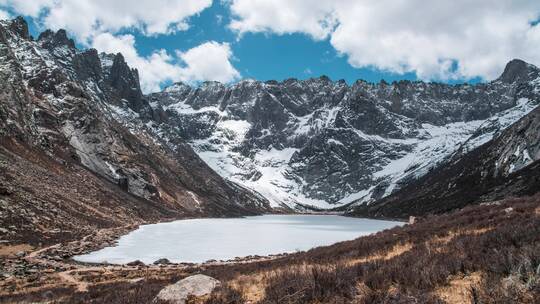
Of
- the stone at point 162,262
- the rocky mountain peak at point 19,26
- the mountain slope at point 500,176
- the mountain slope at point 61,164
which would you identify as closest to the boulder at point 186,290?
the stone at point 162,262

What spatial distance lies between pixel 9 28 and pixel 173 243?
136 m

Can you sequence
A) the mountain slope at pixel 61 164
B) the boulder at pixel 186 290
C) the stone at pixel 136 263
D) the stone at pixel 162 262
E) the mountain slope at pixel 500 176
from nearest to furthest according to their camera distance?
the boulder at pixel 186 290
the stone at pixel 136 263
the stone at pixel 162 262
the mountain slope at pixel 61 164
the mountain slope at pixel 500 176

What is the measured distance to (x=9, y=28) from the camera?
149m

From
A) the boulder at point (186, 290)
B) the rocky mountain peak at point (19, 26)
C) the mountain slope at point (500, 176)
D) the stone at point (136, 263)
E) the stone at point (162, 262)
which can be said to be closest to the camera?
the boulder at point (186, 290)

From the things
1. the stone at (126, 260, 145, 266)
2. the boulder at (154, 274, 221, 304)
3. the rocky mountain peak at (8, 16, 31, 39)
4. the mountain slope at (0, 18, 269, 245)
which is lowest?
the stone at (126, 260, 145, 266)

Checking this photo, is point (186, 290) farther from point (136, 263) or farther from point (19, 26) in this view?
point (19, 26)

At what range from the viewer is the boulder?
13.5 meters

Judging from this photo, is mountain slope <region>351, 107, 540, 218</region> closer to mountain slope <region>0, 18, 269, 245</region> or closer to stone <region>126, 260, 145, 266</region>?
stone <region>126, 260, 145, 266</region>

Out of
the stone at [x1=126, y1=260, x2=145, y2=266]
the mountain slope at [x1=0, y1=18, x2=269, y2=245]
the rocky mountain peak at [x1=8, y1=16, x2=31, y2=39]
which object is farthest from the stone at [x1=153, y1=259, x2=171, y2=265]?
the rocky mountain peak at [x1=8, y1=16, x2=31, y2=39]

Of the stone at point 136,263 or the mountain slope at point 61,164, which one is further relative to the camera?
the mountain slope at point 61,164

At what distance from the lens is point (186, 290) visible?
46.3 ft

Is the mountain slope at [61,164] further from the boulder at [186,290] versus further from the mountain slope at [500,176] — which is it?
the mountain slope at [500,176]

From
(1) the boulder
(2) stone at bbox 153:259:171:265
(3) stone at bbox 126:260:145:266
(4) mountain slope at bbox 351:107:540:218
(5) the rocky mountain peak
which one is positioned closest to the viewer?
(1) the boulder

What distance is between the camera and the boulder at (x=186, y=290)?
1345 centimetres
